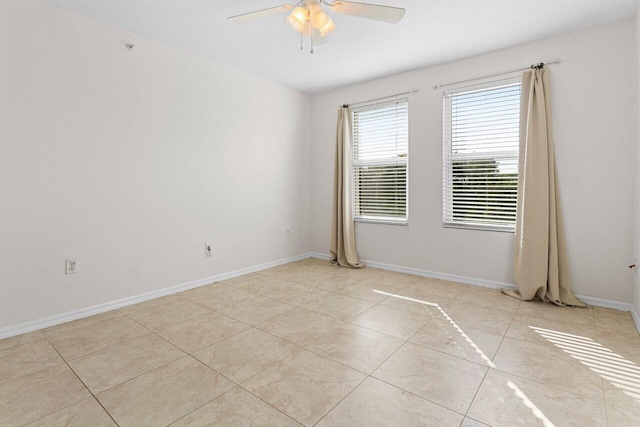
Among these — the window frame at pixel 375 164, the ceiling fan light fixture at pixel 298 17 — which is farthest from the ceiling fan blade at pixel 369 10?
the window frame at pixel 375 164

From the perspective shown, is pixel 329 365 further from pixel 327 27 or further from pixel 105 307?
pixel 327 27

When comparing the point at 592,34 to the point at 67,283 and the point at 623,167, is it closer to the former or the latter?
the point at 623,167

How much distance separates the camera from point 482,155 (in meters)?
3.53

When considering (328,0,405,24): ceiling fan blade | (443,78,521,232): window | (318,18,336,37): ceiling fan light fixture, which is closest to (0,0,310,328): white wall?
(318,18,336,37): ceiling fan light fixture

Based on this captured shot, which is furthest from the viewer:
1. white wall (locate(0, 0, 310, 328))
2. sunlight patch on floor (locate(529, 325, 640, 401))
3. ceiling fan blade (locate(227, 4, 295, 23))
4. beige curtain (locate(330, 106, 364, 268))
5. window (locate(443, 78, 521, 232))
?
beige curtain (locate(330, 106, 364, 268))

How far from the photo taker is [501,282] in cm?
344

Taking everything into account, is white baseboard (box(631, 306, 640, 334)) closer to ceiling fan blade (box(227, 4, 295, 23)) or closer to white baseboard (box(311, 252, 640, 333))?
white baseboard (box(311, 252, 640, 333))

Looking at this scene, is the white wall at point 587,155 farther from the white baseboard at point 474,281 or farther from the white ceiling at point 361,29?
the white ceiling at point 361,29

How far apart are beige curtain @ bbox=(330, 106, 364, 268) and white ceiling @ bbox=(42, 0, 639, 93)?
2.93 feet

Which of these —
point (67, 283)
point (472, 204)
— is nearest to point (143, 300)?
point (67, 283)

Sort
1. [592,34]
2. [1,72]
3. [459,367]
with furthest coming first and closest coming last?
[592,34], [1,72], [459,367]

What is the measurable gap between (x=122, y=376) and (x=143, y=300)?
1.40 m

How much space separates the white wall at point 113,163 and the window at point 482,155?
236 cm

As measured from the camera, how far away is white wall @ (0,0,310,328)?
2.44 metres
